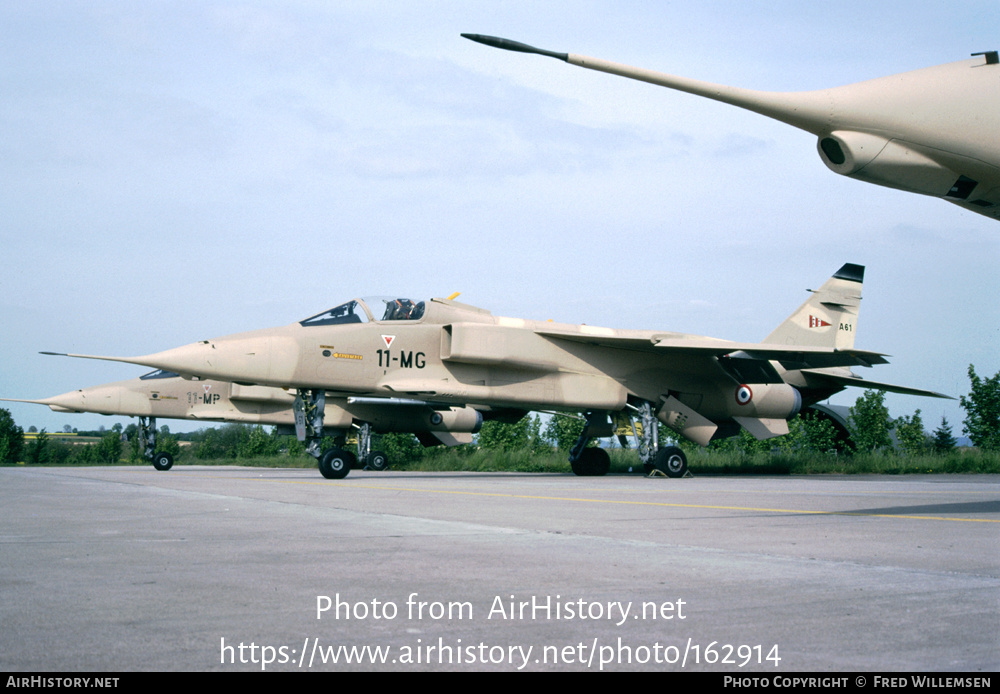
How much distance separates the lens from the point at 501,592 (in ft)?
11.8

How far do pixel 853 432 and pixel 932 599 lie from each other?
91.6 ft

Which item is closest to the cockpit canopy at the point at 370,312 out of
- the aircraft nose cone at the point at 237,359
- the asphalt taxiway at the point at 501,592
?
the aircraft nose cone at the point at 237,359

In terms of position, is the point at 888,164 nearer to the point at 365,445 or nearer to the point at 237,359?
the point at 237,359

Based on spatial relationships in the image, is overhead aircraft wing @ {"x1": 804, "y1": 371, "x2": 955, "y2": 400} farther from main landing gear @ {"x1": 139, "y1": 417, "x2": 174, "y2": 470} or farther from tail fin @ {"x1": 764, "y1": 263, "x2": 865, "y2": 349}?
main landing gear @ {"x1": 139, "y1": 417, "x2": 174, "y2": 470}

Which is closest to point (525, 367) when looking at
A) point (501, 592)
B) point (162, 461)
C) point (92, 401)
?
point (162, 461)

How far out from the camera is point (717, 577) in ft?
13.0

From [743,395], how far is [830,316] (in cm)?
475

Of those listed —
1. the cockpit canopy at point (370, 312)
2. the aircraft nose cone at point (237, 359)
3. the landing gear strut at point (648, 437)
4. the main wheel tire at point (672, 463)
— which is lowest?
the main wheel tire at point (672, 463)

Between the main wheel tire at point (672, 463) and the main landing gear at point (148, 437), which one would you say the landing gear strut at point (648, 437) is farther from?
the main landing gear at point (148, 437)

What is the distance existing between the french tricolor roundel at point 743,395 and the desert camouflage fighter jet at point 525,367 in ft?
0.10

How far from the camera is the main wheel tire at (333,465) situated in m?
15.0

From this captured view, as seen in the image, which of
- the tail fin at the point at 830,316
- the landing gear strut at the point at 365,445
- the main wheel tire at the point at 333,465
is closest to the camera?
the main wheel tire at the point at 333,465

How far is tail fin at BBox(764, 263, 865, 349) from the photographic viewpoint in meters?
21.7

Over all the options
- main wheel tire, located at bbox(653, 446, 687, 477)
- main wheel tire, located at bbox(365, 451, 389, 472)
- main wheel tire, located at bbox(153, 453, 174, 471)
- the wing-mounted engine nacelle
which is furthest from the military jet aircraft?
main wheel tire, located at bbox(153, 453, 174, 471)
